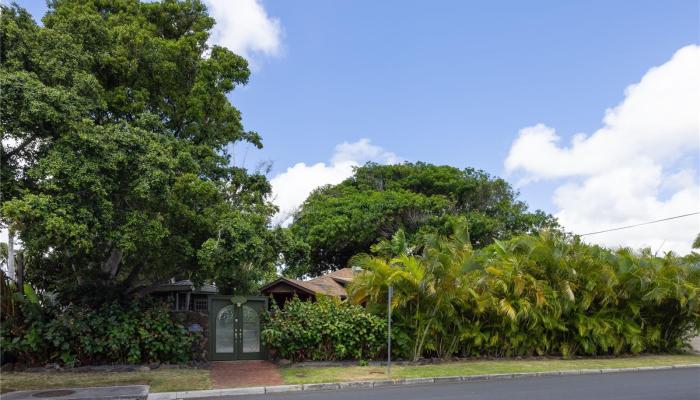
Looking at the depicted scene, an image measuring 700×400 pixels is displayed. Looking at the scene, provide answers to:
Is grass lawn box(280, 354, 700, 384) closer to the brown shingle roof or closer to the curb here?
the curb

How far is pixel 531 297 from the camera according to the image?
16484 millimetres

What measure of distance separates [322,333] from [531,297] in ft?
22.0

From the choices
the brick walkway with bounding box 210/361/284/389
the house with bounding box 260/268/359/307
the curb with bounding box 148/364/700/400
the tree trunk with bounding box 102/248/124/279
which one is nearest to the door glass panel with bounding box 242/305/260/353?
the brick walkway with bounding box 210/361/284/389

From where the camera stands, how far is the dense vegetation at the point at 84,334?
12898 mm

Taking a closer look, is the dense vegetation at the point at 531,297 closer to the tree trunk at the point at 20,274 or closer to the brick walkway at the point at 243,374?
the brick walkway at the point at 243,374

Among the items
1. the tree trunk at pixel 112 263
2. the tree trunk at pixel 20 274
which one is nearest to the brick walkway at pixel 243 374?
the tree trunk at pixel 112 263

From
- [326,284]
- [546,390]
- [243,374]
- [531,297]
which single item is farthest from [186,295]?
[546,390]

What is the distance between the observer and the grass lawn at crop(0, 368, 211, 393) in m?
11.3

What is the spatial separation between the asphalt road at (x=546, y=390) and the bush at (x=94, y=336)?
158 inches

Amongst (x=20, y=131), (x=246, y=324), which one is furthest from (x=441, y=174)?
(x=20, y=131)

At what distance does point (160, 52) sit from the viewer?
14430mm

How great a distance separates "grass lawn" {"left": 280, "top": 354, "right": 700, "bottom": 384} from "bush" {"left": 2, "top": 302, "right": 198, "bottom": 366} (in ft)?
10.7

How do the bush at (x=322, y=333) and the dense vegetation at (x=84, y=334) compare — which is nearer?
the dense vegetation at (x=84, y=334)

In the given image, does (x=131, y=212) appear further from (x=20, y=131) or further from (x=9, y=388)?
(x=9, y=388)
